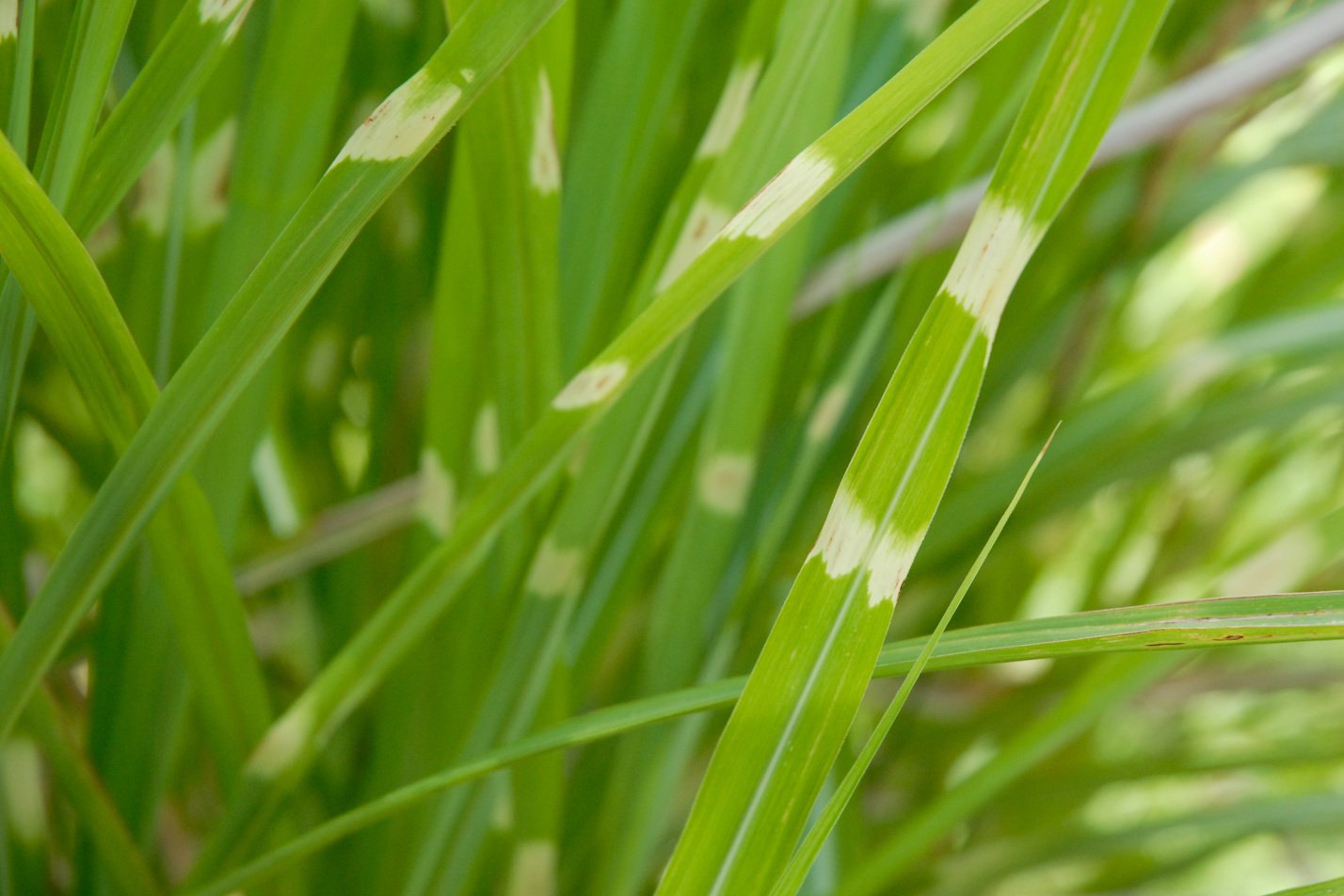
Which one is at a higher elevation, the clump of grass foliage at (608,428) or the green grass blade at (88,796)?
the clump of grass foliage at (608,428)

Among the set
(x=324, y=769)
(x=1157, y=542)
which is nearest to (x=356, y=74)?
(x=324, y=769)

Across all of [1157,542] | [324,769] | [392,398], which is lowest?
[324,769]

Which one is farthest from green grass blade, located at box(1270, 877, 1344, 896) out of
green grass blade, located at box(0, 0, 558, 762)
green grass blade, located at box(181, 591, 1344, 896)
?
green grass blade, located at box(0, 0, 558, 762)

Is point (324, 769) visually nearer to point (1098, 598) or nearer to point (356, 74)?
point (356, 74)

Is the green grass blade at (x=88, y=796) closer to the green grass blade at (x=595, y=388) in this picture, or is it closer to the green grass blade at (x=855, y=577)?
the green grass blade at (x=595, y=388)

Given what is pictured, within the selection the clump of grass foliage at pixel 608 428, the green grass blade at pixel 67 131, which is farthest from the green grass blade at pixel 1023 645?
the green grass blade at pixel 67 131

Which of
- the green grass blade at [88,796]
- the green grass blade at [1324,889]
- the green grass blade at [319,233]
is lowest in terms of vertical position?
the green grass blade at [88,796]

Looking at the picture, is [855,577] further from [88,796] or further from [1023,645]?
[88,796]
